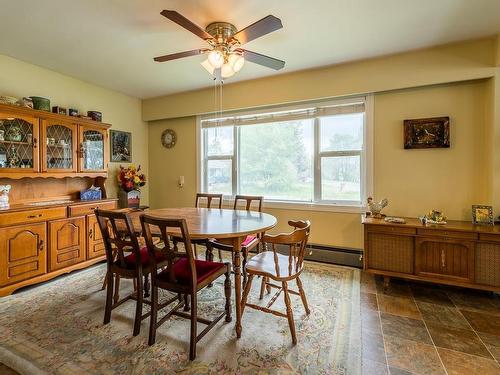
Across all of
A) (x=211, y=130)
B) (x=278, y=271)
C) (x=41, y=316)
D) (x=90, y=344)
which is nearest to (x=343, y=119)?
(x=211, y=130)

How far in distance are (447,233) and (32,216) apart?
4231mm

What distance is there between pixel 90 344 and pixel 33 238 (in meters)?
1.56

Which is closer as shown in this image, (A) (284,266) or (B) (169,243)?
(B) (169,243)

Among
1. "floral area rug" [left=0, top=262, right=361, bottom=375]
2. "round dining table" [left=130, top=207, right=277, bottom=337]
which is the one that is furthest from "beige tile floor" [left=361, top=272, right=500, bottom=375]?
"round dining table" [left=130, top=207, right=277, bottom=337]

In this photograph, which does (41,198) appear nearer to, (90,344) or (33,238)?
(33,238)

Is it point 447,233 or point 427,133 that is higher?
point 427,133

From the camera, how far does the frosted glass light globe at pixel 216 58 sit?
213 cm

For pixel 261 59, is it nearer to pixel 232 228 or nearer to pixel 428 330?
pixel 232 228

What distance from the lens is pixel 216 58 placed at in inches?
84.3

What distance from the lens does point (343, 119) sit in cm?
344

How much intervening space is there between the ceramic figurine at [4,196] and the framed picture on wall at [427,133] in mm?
4508

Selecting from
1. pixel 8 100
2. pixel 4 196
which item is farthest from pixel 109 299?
pixel 8 100

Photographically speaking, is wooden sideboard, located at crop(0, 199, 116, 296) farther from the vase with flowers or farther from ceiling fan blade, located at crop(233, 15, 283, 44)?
ceiling fan blade, located at crop(233, 15, 283, 44)

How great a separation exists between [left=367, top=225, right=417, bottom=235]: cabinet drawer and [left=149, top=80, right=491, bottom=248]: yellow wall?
60 centimetres
